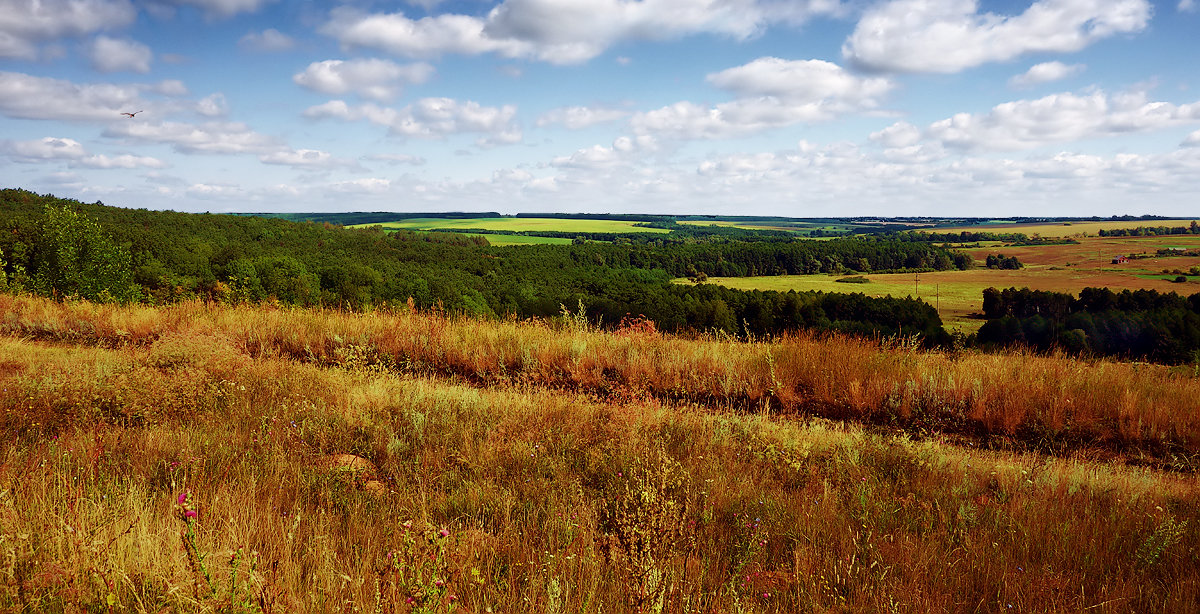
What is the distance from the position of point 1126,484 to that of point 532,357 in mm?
6609

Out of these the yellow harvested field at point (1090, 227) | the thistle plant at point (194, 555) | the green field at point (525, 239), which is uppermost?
the yellow harvested field at point (1090, 227)

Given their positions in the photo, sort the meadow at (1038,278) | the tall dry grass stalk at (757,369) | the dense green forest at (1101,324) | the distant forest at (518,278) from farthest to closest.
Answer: the meadow at (1038,278) < the distant forest at (518,278) < the dense green forest at (1101,324) < the tall dry grass stalk at (757,369)

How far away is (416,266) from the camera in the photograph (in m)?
101

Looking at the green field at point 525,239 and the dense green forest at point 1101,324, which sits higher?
the green field at point 525,239

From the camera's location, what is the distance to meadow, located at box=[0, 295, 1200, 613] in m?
2.76

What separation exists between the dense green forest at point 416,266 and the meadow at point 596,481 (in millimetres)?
5031

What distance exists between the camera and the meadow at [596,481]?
276cm

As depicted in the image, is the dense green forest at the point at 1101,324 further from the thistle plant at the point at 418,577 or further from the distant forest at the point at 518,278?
the thistle plant at the point at 418,577

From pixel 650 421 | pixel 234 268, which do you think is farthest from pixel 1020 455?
pixel 234 268

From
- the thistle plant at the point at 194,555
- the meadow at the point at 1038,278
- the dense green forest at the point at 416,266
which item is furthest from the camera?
the meadow at the point at 1038,278

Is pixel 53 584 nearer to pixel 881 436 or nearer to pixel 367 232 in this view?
pixel 881 436

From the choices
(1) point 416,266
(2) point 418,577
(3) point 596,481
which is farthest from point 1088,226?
(2) point 418,577

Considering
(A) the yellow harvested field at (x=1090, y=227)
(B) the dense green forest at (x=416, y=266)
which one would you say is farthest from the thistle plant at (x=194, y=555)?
(A) the yellow harvested field at (x=1090, y=227)

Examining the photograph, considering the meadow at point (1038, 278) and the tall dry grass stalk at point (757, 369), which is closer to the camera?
the tall dry grass stalk at point (757, 369)
